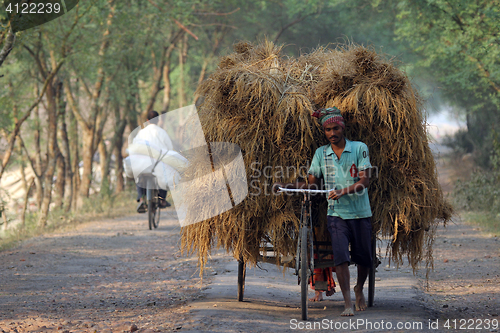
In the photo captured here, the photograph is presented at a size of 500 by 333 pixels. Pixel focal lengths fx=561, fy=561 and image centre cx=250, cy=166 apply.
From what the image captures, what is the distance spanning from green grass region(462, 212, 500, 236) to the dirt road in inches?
62.1

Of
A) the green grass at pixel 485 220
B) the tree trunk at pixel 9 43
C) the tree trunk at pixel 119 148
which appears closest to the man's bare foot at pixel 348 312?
the tree trunk at pixel 9 43

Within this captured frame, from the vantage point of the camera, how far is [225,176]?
16.9 ft

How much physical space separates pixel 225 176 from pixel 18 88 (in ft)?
49.8

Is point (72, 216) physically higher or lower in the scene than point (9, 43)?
lower

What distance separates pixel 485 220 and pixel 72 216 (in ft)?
33.5

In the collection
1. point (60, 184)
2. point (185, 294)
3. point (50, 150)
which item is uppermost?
point (50, 150)

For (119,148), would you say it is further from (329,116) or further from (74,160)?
(329,116)

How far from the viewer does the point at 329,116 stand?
4891mm

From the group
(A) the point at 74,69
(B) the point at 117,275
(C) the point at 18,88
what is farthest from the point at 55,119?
(B) the point at 117,275

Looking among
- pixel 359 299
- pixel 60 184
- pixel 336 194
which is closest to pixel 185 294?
pixel 359 299

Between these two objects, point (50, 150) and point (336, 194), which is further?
point (50, 150)

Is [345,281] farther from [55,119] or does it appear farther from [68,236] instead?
[55,119]

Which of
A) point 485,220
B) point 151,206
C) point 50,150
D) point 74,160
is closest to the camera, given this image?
point 151,206

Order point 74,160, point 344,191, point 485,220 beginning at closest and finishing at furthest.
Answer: point 344,191 < point 485,220 < point 74,160
